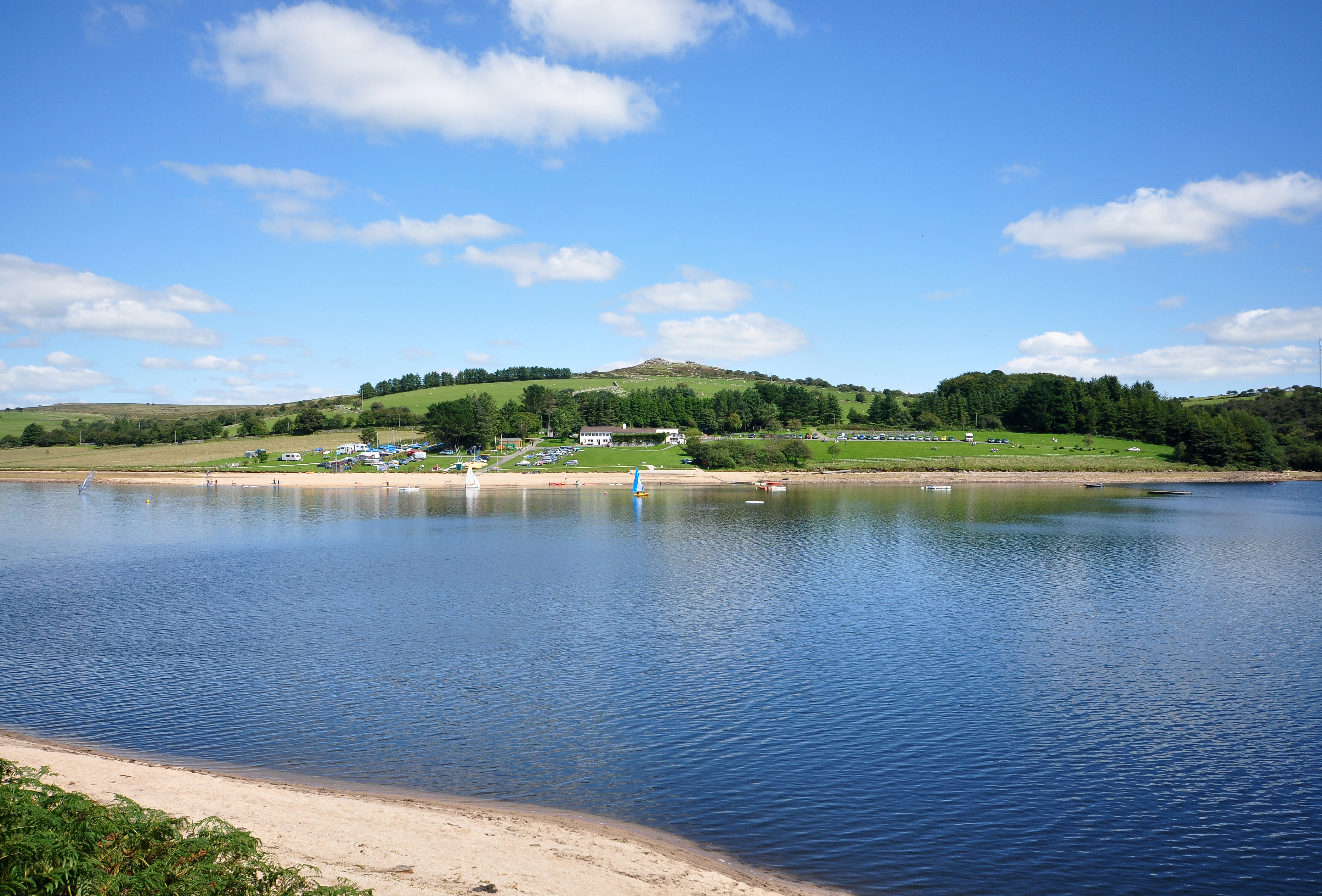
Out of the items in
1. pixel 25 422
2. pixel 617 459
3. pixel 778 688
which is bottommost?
pixel 778 688

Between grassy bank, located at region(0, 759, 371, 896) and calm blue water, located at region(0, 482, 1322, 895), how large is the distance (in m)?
6.98

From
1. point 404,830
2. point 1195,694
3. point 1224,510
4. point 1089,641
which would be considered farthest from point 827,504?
point 404,830

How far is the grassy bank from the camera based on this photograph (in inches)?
315

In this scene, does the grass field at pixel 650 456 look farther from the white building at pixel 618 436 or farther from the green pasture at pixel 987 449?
the white building at pixel 618 436

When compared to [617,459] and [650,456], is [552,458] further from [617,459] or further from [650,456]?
[650,456]

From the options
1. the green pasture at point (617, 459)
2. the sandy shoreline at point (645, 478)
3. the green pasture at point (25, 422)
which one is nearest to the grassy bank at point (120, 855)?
the sandy shoreline at point (645, 478)

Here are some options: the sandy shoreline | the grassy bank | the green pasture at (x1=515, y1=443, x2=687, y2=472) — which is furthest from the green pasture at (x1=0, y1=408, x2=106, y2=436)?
the grassy bank

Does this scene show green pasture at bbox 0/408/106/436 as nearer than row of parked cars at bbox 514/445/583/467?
No

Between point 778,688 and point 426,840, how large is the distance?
12.5m

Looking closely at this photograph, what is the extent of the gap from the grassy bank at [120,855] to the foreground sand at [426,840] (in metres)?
1.64

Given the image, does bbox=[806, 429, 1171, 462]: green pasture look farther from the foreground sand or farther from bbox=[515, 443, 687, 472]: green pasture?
the foreground sand

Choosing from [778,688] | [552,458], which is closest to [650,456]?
[552,458]

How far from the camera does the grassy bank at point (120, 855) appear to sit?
8008mm

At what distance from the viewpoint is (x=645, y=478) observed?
119m
